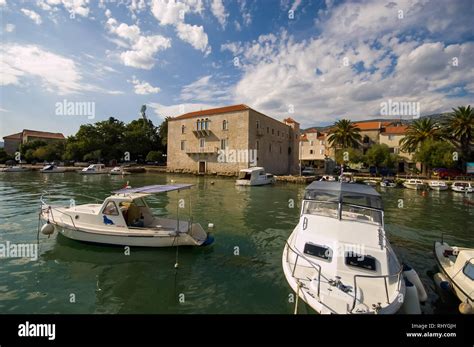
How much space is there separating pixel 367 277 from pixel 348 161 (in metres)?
47.7

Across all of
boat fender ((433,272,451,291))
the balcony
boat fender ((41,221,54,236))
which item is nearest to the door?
the balcony

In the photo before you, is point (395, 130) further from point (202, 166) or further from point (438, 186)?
point (202, 166)

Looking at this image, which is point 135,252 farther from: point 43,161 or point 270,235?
point 43,161

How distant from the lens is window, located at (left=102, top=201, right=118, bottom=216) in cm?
998

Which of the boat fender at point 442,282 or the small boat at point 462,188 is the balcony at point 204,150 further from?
the boat fender at point 442,282

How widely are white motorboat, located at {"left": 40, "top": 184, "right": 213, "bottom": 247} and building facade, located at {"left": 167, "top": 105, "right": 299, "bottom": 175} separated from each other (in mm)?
→ 37698

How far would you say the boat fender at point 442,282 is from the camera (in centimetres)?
693

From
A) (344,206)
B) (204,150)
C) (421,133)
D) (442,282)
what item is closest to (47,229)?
(344,206)

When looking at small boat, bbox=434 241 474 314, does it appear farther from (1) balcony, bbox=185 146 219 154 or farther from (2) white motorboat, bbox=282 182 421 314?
(1) balcony, bbox=185 146 219 154

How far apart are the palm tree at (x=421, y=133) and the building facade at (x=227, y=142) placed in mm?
26332

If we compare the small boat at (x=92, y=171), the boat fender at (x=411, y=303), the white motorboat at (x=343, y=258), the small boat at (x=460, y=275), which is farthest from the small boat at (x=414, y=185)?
the small boat at (x=92, y=171)

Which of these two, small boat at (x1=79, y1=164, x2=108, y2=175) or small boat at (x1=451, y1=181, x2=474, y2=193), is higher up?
small boat at (x1=79, y1=164, x2=108, y2=175)

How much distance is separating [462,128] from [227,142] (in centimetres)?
4309

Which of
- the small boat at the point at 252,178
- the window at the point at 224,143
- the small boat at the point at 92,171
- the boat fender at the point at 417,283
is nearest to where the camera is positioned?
the boat fender at the point at 417,283
